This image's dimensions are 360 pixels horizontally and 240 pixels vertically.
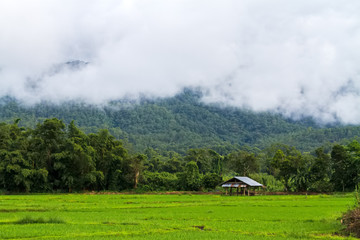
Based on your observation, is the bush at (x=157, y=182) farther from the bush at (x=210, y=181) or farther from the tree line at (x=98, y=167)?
the bush at (x=210, y=181)

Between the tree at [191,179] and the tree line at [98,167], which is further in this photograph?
the tree at [191,179]

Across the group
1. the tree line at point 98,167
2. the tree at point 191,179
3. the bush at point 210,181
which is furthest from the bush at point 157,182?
the bush at point 210,181

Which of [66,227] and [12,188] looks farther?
[12,188]

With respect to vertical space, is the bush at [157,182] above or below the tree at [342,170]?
below

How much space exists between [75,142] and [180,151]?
9322 centimetres

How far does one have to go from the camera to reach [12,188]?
53188 millimetres

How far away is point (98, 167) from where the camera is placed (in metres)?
63.2

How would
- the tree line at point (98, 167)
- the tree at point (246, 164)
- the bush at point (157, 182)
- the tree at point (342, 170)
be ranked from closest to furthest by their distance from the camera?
the tree line at point (98, 167) < the tree at point (342, 170) < the bush at point (157, 182) < the tree at point (246, 164)

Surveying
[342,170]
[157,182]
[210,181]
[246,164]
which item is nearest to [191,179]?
[210,181]

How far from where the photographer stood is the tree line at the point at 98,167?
2104 inches

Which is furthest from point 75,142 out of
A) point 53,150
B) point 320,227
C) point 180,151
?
point 180,151

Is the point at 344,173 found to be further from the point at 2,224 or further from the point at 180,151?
the point at 180,151

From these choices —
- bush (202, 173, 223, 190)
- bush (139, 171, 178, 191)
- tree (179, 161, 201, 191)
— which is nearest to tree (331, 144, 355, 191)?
bush (202, 173, 223, 190)

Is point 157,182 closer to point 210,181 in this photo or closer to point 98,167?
A: point 210,181
